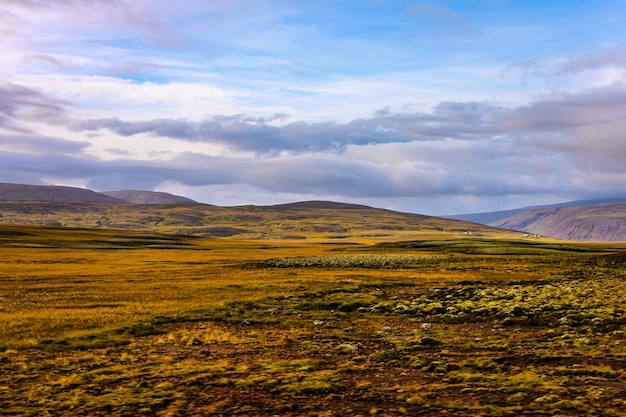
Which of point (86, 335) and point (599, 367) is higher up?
point (599, 367)

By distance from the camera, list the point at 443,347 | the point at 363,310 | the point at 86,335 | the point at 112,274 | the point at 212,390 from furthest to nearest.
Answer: the point at 112,274 → the point at 363,310 → the point at 86,335 → the point at 443,347 → the point at 212,390

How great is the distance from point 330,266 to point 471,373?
72.8m

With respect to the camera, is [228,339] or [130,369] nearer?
[130,369]

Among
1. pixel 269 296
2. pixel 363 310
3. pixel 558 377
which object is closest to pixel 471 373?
pixel 558 377

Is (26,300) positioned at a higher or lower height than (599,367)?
lower

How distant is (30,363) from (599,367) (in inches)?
1053

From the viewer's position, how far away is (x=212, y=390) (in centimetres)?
1917

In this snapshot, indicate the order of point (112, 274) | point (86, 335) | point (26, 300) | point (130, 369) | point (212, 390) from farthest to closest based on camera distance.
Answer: point (112, 274), point (26, 300), point (86, 335), point (130, 369), point (212, 390)

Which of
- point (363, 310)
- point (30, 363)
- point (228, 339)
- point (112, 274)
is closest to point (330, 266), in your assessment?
point (112, 274)

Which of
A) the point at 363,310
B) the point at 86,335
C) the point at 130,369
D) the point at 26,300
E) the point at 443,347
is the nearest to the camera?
the point at 130,369

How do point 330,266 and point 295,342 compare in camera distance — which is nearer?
point 295,342

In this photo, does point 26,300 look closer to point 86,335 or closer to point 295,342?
point 86,335

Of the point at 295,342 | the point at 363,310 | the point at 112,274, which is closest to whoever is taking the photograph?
the point at 295,342

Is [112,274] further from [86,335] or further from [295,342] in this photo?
[295,342]
